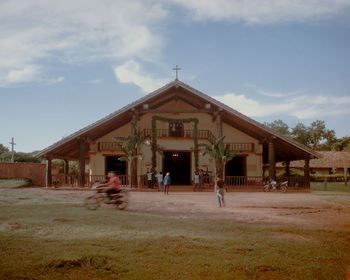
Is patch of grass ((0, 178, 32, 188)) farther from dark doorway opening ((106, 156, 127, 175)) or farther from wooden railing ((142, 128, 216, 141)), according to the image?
wooden railing ((142, 128, 216, 141))

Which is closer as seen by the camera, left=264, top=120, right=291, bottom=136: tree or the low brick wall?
Result: the low brick wall

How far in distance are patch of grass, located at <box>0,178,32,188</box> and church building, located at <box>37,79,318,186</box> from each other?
4.10 m

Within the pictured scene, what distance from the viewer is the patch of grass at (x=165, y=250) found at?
459 cm

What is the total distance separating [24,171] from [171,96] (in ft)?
50.4

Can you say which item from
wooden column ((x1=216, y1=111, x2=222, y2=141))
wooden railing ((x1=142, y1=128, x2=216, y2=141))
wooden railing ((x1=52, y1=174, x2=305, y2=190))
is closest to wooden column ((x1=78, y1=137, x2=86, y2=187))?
wooden railing ((x1=52, y1=174, x2=305, y2=190))

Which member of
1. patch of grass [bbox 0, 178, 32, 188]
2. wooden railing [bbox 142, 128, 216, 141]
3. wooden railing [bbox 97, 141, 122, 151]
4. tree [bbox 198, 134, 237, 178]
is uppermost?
wooden railing [bbox 142, 128, 216, 141]

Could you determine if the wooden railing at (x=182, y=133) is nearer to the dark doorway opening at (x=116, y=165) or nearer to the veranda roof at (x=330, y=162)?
the dark doorway opening at (x=116, y=165)

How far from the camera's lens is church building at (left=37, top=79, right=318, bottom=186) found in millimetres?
23156

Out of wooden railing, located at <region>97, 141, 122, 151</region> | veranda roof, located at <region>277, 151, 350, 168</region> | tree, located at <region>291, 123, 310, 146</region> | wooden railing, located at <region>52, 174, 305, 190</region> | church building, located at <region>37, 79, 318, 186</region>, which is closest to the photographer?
wooden railing, located at <region>52, 174, 305, 190</region>

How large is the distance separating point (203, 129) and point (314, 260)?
20.6 meters

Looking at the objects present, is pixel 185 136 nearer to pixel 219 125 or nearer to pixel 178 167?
pixel 219 125

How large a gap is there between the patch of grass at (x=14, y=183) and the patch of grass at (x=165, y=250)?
19.7 meters

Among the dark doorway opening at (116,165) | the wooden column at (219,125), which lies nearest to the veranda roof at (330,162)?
the wooden column at (219,125)

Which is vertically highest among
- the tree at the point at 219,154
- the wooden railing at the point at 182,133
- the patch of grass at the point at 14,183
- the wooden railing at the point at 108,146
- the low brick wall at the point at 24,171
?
the wooden railing at the point at 182,133
